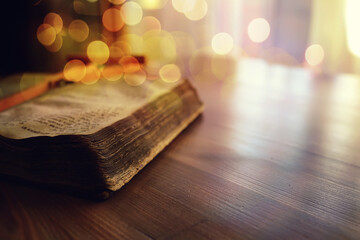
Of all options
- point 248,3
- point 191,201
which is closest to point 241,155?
point 191,201

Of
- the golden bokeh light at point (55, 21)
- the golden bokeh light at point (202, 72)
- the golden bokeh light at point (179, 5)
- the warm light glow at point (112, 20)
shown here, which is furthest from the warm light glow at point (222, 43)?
the golden bokeh light at point (55, 21)

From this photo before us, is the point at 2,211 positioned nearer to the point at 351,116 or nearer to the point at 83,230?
the point at 83,230

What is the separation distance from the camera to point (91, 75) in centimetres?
66

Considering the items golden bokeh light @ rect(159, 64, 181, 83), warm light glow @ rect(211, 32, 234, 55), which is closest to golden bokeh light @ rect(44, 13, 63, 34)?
golden bokeh light @ rect(159, 64, 181, 83)

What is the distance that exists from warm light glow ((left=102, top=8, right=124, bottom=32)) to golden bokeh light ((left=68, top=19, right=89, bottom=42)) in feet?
0.53

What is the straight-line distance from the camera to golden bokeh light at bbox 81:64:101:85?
62 centimetres

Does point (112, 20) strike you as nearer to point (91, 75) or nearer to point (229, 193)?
point (91, 75)

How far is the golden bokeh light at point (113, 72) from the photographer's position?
0.69 metres

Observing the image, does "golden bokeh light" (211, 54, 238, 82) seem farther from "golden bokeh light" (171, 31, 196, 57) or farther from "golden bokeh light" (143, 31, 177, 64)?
"golden bokeh light" (143, 31, 177, 64)

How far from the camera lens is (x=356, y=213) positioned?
29 cm

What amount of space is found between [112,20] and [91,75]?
3.11 ft

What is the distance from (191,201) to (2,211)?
0.61ft

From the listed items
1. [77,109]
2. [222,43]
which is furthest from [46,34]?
[222,43]

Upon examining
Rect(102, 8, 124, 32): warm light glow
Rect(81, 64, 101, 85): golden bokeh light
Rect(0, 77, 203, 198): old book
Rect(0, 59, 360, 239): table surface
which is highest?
Rect(102, 8, 124, 32): warm light glow
